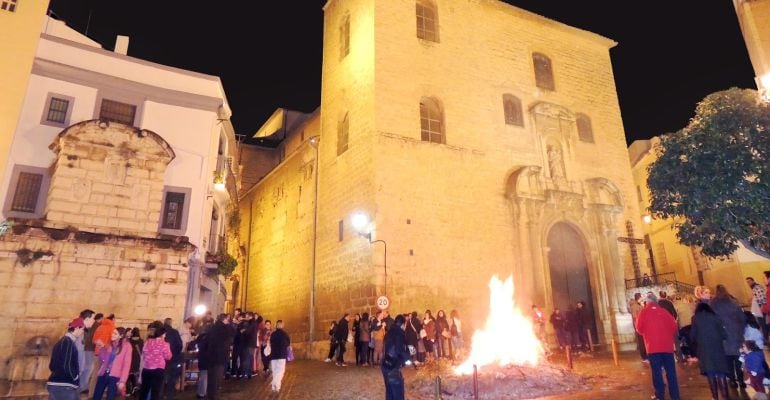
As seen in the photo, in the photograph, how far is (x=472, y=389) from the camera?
332 inches

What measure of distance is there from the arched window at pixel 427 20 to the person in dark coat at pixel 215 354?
1398 centimetres

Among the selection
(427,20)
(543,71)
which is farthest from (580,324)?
(427,20)

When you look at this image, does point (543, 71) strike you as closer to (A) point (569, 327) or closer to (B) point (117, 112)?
(A) point (569, 327)

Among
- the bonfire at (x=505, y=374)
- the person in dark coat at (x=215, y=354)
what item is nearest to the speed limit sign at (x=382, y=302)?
the bonfire at (x=505, y=374)

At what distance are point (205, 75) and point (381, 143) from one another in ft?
23.0

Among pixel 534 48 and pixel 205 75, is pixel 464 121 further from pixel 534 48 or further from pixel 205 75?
pixel 205 75

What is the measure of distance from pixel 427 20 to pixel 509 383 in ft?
49.5

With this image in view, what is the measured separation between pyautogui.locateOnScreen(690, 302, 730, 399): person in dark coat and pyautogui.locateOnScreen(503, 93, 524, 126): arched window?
1327 cm

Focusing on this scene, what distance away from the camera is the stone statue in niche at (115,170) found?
13.3 m

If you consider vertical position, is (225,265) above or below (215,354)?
above

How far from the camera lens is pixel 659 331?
674 centimetres

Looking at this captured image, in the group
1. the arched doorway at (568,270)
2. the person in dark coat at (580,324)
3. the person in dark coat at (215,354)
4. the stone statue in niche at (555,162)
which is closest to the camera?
the person in dark coat at (215,354)

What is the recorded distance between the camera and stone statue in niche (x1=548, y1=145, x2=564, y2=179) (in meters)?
19.4

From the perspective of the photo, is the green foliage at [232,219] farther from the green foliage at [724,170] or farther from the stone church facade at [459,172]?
the green foliage at [724,170]
